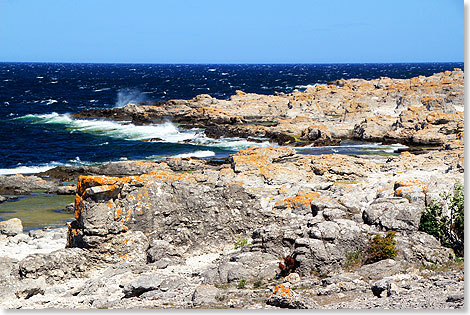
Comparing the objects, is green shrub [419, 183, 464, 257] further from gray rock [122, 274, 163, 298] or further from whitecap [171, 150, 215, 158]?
whitecap [171, 150, 215, 158]

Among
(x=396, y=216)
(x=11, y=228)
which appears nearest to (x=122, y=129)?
(x=11, y=228)

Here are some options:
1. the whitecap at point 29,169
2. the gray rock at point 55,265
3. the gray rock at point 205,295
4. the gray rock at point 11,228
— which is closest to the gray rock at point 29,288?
the gray rock at point 55,265

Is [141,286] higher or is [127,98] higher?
[141,286]

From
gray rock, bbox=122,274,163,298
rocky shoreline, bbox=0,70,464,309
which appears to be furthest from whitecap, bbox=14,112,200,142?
gray rock, bbox=122,274,163,298

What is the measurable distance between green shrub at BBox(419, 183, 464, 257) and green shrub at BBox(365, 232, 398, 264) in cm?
A: 114

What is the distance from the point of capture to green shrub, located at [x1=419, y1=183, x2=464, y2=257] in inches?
438

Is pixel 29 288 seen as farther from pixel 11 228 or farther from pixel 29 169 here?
pixel 29 169

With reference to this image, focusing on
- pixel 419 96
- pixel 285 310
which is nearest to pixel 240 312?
pixel 285 310

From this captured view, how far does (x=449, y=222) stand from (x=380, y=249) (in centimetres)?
173

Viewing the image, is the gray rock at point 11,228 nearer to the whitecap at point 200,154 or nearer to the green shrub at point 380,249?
the green shrub at point 380,249

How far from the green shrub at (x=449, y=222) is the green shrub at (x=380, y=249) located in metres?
1.14

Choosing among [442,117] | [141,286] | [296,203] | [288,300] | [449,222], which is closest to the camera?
[288,300]

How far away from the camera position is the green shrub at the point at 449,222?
11.1 m

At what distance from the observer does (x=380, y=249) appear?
10.6 m
